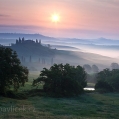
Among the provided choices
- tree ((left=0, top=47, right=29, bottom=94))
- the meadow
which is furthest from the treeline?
the meadow

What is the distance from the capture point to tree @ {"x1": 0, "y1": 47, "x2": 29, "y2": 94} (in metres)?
46.9

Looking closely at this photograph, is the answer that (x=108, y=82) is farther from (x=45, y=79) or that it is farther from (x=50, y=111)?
(x=50, y=111)

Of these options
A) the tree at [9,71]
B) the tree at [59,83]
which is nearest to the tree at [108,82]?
the tree at [59,83]

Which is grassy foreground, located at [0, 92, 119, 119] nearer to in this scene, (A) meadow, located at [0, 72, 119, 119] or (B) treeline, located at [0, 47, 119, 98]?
(A) meadow, located at [0, 72, 119, 119]

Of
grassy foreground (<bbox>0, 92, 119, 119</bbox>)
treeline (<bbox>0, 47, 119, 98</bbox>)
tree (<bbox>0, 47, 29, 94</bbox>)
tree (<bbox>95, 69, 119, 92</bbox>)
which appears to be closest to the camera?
grassy foreground (<bbox>0, 92, 119, 119</bbox>)

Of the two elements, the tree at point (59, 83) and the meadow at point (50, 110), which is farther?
the tree at point (59, 83)

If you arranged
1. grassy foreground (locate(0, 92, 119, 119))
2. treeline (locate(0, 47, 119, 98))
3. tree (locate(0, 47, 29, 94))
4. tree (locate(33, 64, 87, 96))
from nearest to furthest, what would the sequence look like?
grassy foreground (locate(0, 92, 119, 119)) < tree (locate(0, 47, 29, 94)) < treeline (locate(0, 47, 119, 98)) < tree (locate(33, 64, 87, 96))

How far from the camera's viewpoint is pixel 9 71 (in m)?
47.4

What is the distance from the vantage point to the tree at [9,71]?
154ft

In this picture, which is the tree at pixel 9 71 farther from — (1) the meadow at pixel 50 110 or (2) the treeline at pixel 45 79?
(1) the meadow at pixel 50 110

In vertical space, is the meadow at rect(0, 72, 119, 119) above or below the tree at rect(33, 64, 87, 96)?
below

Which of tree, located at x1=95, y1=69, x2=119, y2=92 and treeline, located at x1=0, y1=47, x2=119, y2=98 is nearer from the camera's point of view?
treeline, located at x1=0, y1=47, x2=119, y2=98

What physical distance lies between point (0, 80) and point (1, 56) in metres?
5.44

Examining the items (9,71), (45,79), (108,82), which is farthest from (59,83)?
(108,82)
